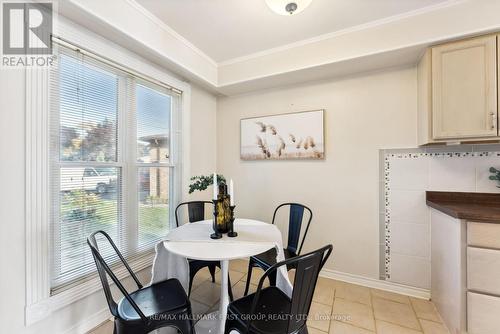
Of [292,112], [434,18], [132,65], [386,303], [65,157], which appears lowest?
[386,303]

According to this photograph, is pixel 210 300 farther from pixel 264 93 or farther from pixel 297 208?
pixel 264 93

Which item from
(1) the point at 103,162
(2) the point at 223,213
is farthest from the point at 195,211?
(1) the point at 103,162

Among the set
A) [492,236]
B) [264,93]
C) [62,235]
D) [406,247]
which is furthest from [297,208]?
[62,235]

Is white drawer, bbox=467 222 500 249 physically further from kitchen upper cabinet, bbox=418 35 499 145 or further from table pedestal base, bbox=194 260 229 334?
table pedestal base, bbox=194 260 229 334

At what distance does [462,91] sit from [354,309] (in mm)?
2011

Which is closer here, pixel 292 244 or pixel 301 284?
pixel 301 284

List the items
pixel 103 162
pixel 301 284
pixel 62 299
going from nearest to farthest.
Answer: pixel 301 284 → pixel 62 299 → pixel 103 162

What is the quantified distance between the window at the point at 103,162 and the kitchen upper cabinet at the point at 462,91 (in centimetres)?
249

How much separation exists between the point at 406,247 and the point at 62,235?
297cm

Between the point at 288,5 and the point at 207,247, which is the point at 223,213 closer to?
the point at 207,247

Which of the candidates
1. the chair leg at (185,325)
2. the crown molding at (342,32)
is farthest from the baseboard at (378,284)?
the crown molding at (342,32)

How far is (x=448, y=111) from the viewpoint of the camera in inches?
70.2

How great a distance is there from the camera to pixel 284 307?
130cm

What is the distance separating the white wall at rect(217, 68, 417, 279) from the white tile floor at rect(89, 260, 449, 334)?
260 millimetres
